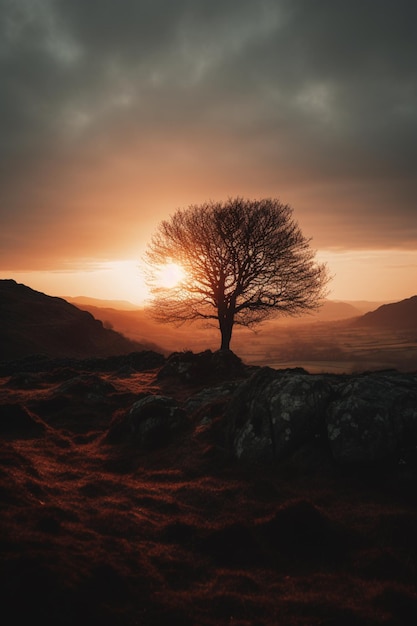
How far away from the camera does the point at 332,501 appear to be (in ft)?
38.6

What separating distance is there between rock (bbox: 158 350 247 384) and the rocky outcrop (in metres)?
12.8

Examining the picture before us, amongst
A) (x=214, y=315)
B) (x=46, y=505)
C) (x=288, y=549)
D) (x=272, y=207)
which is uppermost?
(x=272, y=207)

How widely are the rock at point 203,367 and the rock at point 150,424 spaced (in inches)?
384

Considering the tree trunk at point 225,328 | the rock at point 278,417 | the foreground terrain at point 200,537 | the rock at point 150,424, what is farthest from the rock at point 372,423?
the tree trunk at point 225,328

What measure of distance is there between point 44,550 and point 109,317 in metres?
180

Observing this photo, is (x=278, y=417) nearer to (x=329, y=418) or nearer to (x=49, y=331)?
(x=329, y=418)

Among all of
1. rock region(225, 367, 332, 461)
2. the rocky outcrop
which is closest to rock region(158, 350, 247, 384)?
the rocky outcrop

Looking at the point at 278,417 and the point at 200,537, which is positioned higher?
the point at 278,417

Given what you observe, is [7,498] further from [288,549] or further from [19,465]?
[288,549]

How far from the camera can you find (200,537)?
9.79 meters

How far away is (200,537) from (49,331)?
→ 59411mm

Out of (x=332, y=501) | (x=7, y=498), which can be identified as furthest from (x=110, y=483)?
(x=332, y=501)

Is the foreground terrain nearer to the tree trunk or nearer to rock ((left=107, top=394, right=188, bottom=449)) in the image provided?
Answer: rock ((left=107, top=394, right=188, bottom=449))

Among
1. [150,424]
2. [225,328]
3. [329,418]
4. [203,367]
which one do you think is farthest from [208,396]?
Result: [225,328]
